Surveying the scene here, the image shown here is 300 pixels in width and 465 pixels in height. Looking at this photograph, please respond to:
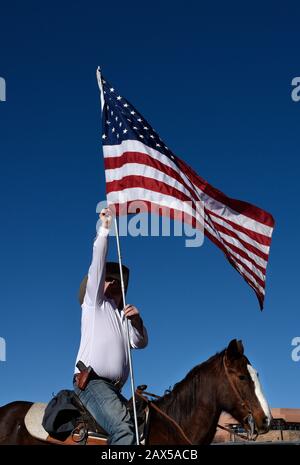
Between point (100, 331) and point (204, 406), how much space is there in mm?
1814

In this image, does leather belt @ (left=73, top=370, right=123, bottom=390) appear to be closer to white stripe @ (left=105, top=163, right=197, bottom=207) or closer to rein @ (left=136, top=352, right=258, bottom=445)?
rein @ (left=136, top=352, right=258, bottom=445)

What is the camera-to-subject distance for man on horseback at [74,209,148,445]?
25.0 feet

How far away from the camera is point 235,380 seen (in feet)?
27.7

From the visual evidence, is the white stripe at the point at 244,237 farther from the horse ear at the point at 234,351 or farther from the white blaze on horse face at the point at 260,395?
the white blaze on horse face at the point at 260,395

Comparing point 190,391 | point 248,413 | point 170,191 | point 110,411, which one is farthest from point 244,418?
point 170,191

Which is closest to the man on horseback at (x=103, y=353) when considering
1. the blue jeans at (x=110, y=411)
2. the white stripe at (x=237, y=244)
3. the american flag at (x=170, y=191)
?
the blue jeans at (x=110, y=411)

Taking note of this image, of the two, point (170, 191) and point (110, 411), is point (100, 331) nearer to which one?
point (110, 411)

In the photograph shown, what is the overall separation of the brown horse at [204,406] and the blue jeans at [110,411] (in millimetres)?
686

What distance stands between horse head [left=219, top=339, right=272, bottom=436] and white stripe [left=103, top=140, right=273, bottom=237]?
270 centimetres

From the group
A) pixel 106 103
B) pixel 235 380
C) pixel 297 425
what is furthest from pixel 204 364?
pixel 297 425

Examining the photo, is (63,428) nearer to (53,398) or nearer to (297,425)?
(53,398)

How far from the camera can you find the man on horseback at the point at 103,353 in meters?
7.62

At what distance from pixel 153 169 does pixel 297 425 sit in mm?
77749
